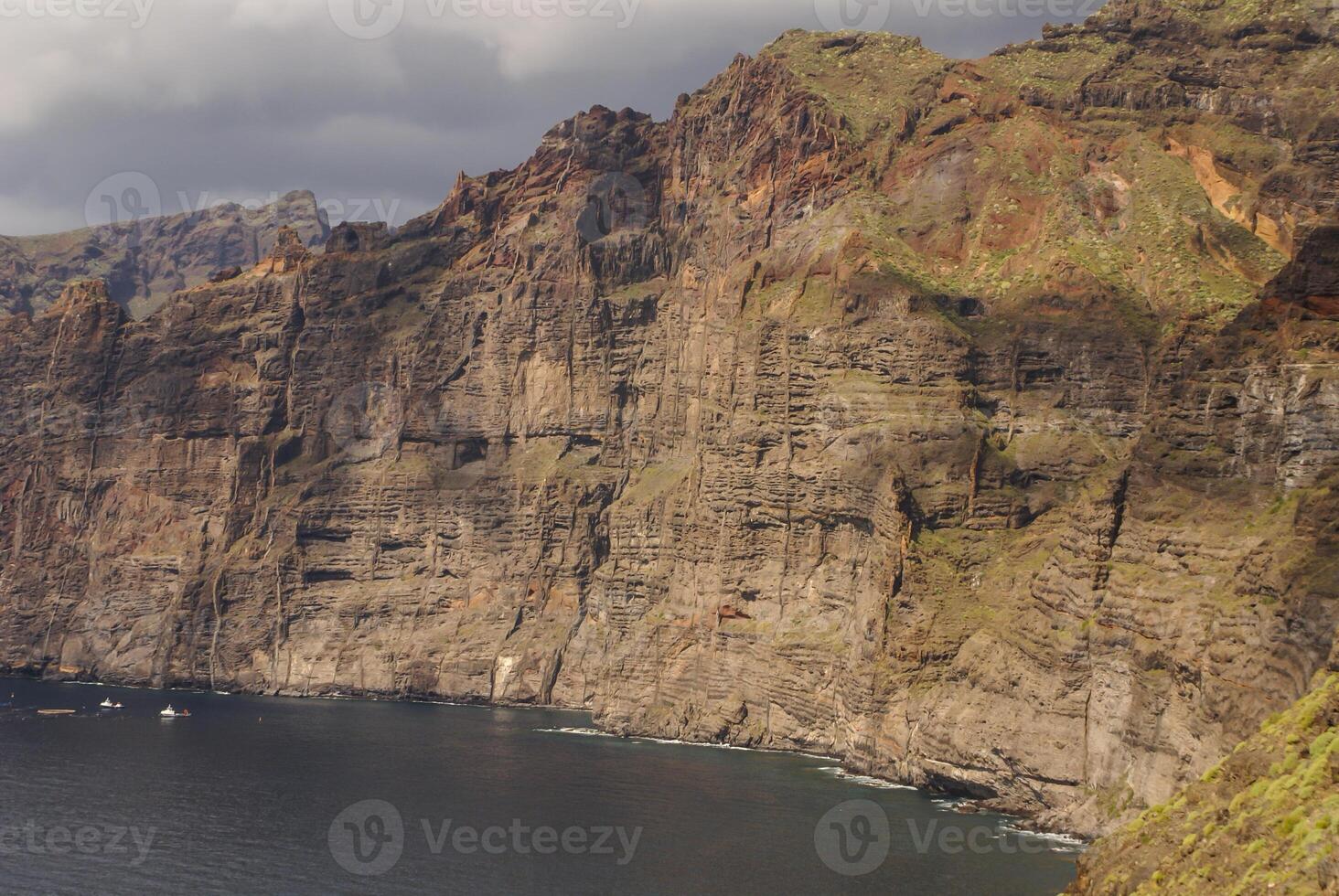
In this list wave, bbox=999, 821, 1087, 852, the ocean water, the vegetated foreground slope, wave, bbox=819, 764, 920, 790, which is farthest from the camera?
wave, bbox=819, 764, 920, 790

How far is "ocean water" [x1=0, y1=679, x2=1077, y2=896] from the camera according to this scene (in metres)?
109

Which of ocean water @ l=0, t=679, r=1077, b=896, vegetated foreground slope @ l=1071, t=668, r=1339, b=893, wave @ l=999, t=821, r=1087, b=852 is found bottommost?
ocean water @ l=0, t=679, r=1077, b=896

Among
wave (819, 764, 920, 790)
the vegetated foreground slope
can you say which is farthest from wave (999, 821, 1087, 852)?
the vegetated foreground slope

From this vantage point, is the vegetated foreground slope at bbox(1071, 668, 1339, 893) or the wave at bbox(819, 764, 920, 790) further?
the wave at bbox(819, 764, 920, 790)

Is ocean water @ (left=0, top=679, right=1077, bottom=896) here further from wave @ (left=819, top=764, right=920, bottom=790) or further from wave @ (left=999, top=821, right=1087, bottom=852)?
wave @ (left=819, top=764, right=920, bottom=790)

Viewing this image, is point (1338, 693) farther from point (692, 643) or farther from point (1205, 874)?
point (692, 643)

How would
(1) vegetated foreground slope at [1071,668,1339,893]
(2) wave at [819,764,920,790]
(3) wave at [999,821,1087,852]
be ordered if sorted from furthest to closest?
(2) wave at [819,764,920,790] → (3) wave at [999,821,1087,852] → (1) vegetated foreground slope at [1071,668,1339,893]

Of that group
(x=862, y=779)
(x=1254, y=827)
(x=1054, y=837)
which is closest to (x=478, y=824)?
(x=862, y=779)

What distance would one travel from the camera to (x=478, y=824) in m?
128

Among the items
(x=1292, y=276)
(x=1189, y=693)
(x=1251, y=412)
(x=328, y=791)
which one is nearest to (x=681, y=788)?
(x=328, y=791)

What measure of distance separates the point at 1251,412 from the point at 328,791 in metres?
96.1

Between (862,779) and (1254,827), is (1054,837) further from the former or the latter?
(1254,827)

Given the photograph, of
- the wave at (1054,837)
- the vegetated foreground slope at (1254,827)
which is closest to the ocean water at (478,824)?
the wave at (1054,837)

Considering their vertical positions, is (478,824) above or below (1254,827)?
below
